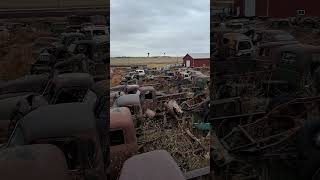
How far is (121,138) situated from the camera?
248 cm

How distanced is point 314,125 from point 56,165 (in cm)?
146

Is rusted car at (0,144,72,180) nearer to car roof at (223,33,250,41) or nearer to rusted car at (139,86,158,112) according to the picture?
rusted car at (139,86,158,112)

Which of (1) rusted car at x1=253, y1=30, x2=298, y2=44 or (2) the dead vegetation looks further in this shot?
(2) the dead vegetation

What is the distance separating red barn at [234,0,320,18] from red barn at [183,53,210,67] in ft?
1.07

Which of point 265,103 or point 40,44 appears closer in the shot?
point 40,44

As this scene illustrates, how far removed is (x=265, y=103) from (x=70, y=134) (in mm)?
1119

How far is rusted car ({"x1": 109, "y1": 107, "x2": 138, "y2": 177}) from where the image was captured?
2.41 m

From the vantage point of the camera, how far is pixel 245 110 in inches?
99.0

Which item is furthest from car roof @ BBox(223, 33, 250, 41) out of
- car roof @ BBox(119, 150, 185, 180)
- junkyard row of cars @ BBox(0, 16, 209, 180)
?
car roof @ BBox(119, 150, 185, 180)

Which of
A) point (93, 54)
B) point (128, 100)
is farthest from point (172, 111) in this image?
point (93, 54)

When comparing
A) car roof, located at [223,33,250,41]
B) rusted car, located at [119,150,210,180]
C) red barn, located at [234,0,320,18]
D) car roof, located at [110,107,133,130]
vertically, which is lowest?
rusted car, located at [119,150,210,180]

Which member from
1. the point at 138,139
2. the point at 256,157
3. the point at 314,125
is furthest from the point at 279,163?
the point at 138,139

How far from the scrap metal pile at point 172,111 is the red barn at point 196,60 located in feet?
0.17

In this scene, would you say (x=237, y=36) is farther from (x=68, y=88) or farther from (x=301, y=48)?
(x=68, y=88)
